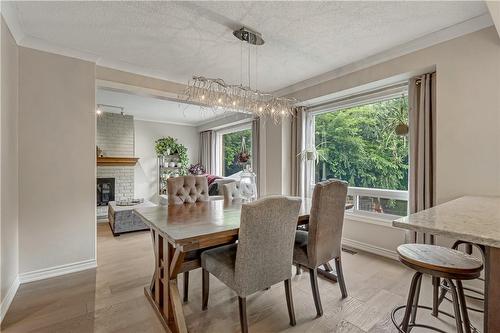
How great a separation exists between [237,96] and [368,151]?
87.0 inches

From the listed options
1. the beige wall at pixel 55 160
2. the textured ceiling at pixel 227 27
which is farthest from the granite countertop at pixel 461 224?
the beige wall at pixel 55 160

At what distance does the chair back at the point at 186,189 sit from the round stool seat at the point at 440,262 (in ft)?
7.14

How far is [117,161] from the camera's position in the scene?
19.6ft

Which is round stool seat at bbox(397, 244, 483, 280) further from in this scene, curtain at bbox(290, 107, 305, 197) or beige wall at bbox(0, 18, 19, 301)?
beige wall at bbox(0, 18, 19, 301)

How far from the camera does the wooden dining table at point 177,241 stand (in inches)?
63.6

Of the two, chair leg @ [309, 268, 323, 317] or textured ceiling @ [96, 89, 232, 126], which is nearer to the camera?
chair leg @ [309, 268, 323, 317]

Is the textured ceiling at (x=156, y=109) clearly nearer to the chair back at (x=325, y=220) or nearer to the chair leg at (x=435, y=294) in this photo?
the chair back at (x=325, y=220)

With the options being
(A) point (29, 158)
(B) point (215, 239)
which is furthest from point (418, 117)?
(A) point (29, 158)

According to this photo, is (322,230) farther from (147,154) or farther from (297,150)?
(147,154)

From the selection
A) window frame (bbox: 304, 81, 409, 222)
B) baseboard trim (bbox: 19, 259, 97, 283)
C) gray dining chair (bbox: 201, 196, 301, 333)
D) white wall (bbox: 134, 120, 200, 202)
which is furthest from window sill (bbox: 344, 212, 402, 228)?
white wall (bbox: 134, 120, 200, 202)

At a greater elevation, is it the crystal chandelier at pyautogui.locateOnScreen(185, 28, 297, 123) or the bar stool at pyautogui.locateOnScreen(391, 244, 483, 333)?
the crystal chandelier at pyautogui.locateOnScreen(185, 28, 297, 123)

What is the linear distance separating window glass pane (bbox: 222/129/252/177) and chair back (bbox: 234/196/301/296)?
444 cm

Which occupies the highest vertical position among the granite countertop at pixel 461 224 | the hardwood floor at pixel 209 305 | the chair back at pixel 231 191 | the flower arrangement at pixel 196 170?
the flower arrangement at pixel 196 170

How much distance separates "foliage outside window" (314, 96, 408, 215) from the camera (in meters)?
3.28
